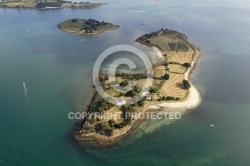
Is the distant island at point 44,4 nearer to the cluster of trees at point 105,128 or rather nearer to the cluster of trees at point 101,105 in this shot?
the cluster of trees at point 101,105

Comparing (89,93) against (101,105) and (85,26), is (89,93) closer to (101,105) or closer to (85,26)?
(101,105)

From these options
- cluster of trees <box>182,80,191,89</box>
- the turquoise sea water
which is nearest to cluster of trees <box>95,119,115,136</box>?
the turquoise sea water

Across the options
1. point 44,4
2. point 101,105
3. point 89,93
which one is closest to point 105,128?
point 101,105

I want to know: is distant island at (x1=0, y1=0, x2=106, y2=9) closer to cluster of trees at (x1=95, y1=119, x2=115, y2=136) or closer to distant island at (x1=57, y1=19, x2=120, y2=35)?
distant island at (x1=57, y1=19, x2=120, y2=35)

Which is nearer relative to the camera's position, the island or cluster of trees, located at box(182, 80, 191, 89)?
the island

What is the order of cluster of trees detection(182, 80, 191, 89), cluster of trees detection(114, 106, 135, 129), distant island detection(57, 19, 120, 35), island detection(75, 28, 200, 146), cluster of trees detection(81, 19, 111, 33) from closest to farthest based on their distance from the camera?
island detection(75, 28, 200, 146) < cluster of trees detection(114, 106, 135, 129) < cluster of trees detection(182, 80, 191, 89) < distant island detection(57, 19, 120, 35) < cluster of trees detection(81, 19, 111, 33)

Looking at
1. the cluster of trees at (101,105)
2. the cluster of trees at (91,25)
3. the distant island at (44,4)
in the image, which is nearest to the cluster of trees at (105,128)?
the cluster of trees at (101,105)
